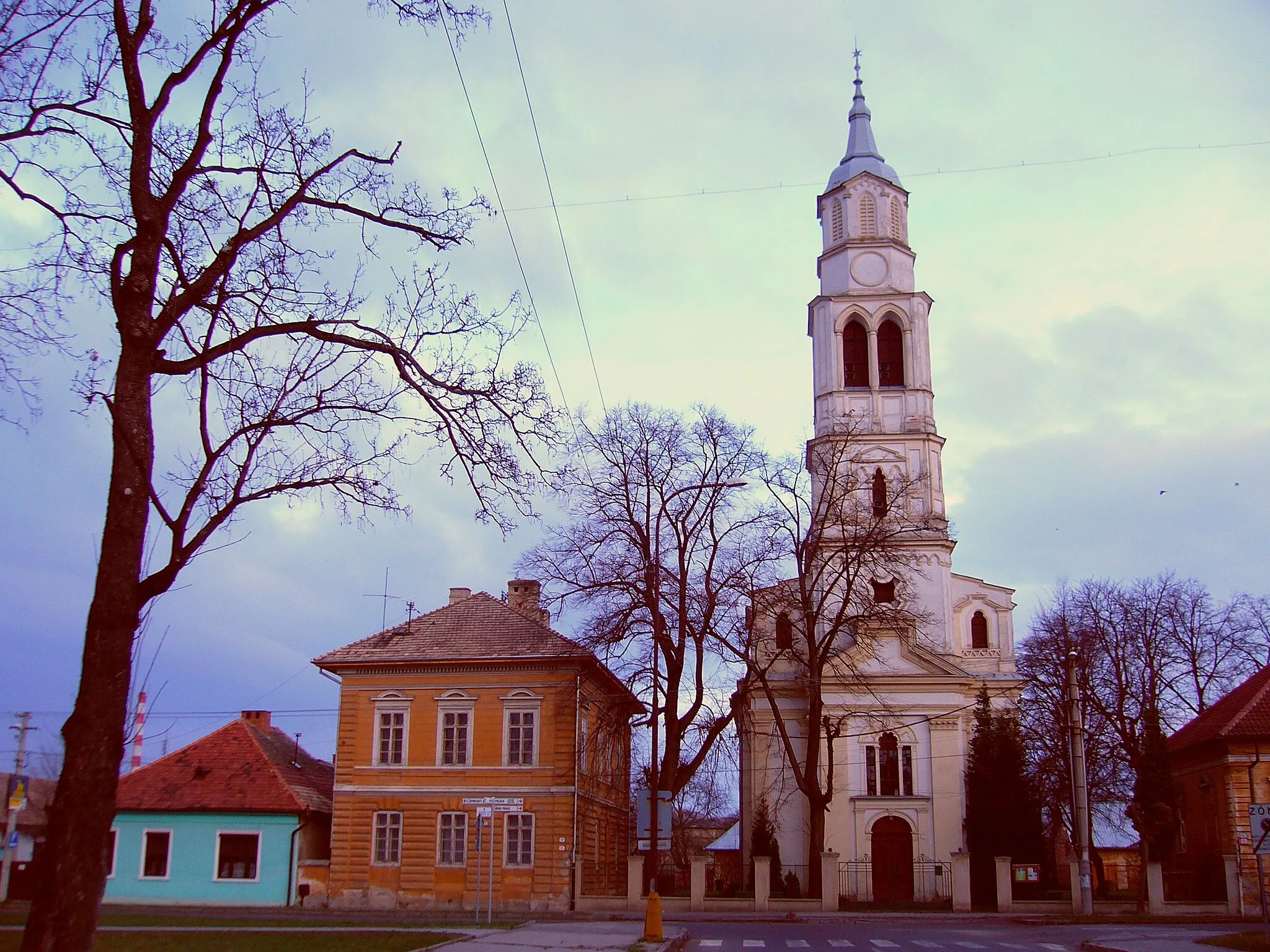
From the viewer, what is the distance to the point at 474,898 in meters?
35.0

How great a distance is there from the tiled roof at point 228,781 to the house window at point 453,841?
434 cm

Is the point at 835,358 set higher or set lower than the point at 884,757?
higher

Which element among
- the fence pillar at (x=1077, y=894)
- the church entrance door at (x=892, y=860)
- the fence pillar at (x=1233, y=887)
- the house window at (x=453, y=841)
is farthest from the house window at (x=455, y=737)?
the fence pillar at (x=1233, y=887)

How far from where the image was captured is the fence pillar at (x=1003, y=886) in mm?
35719

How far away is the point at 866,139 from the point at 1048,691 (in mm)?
26307

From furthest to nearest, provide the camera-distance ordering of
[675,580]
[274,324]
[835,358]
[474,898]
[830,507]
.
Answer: [835,358] → [830,507] → [675,580] → [474,898] → [274,324]

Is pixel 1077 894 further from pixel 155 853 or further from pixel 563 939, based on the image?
pixel 155 853

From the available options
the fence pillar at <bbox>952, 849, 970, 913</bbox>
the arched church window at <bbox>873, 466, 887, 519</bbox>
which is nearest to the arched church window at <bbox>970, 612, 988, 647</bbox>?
the arched church window at <bbox>873, 466, 887, 519</bbox>

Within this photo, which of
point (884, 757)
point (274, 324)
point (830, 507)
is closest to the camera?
point (274, 324)

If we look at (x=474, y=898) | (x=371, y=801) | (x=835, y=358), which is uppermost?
(x=835, y=358)

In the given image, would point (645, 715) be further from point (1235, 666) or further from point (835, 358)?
point (1235, 666)

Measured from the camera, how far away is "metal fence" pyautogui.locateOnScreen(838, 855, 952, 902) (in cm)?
4322

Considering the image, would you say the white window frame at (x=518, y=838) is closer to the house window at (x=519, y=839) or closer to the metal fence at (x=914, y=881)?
the house window at (x=519, y=839)

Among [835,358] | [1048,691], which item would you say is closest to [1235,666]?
[1048,691]
